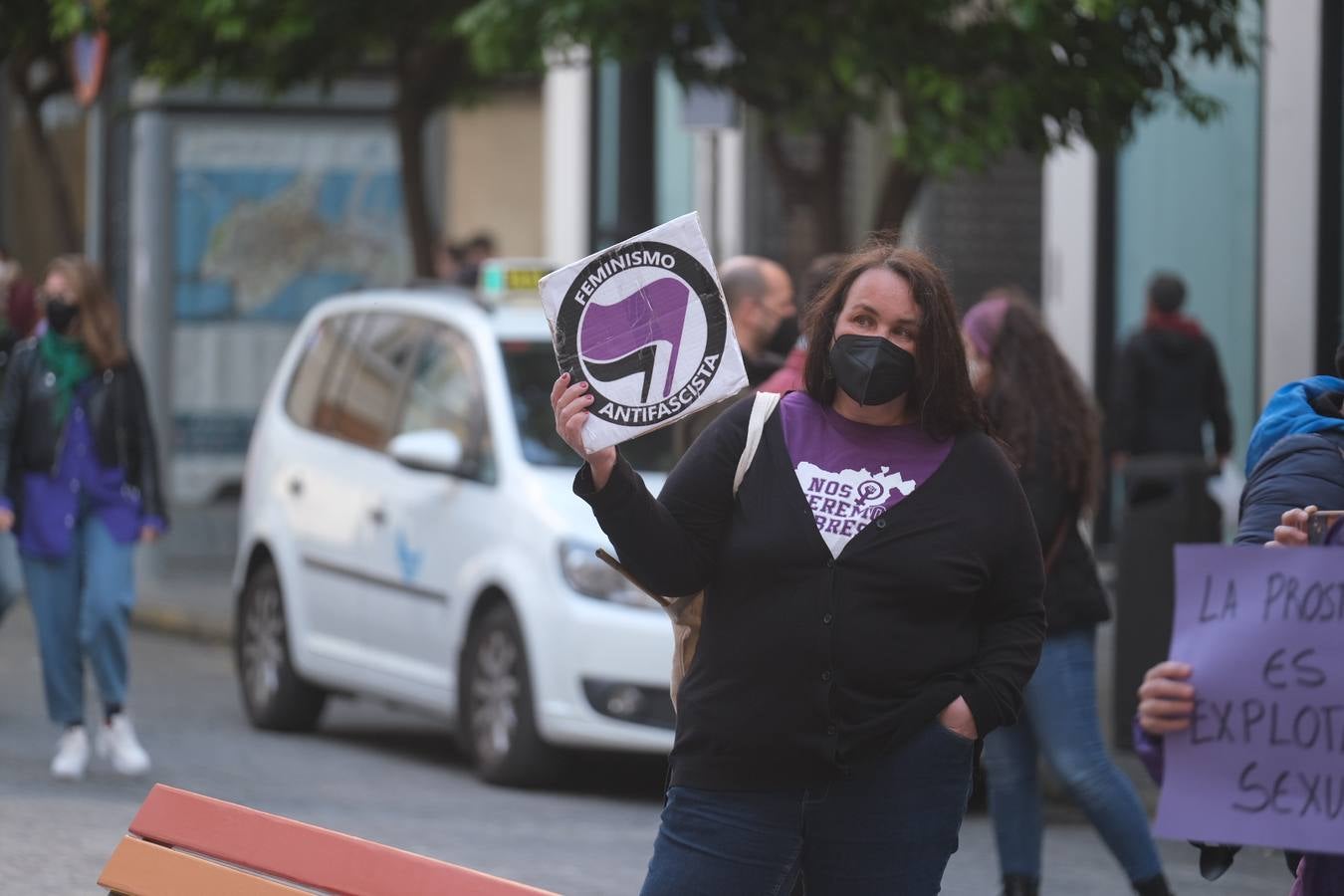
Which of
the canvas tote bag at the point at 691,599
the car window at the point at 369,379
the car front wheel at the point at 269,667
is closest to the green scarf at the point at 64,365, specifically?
the car window at the point at 369,379

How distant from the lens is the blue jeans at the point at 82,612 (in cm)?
913

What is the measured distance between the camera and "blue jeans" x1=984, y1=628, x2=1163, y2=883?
668cm

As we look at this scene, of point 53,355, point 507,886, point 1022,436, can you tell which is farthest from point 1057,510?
point 53,355

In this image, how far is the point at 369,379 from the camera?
10.5 meters

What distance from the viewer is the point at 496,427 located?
373 inches

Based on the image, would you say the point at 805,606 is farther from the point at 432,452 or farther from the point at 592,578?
the point at 432,452

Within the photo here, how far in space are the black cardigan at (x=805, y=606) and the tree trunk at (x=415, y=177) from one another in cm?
1159

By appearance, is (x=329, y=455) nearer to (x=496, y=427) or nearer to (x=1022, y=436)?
(x=496, y=427)

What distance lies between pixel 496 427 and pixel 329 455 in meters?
1.38

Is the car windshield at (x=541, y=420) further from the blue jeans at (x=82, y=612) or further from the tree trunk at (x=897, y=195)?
the tree trunk at (x=897, y=195)

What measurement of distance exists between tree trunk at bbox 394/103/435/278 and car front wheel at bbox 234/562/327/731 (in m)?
4.62

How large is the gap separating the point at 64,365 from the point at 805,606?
574 cm

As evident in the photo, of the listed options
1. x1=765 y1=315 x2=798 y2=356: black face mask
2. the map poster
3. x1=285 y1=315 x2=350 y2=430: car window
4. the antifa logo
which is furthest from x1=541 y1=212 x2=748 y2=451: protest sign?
the map poster

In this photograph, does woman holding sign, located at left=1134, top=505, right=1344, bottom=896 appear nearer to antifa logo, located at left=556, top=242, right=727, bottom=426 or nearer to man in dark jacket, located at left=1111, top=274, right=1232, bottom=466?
antifa logo, located at left=556, top=242, right=727, bottom=426
